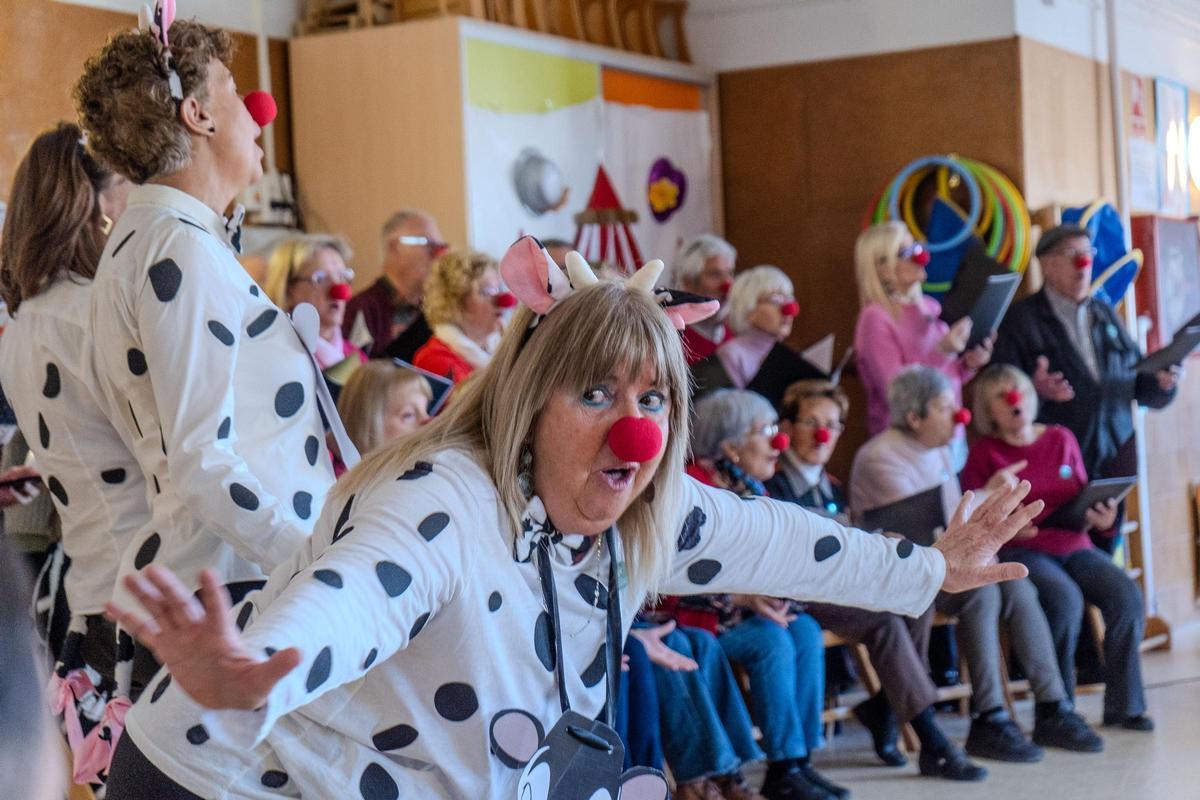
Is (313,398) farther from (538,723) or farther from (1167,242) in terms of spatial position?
(1167,242)

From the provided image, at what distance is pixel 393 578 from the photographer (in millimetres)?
1725

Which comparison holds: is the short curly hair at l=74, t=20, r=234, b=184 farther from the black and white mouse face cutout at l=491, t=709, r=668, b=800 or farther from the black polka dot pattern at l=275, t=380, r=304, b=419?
the black and white mouse face cutout at l=491, t=709, r=668, b=800

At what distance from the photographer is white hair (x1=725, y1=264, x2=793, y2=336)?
5.41 metres

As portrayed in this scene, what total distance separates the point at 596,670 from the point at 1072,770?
301 centimetres

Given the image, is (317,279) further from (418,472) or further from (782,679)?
(418,472)

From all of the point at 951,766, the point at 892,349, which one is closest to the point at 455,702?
the point at 951,766

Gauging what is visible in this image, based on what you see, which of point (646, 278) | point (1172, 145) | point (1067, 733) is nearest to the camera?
point (646, 278)

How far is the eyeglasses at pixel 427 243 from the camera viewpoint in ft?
16.8

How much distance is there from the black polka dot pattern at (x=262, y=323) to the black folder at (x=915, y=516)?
276 centimetres

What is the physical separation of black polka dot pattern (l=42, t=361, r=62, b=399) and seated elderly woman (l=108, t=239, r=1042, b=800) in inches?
24.9

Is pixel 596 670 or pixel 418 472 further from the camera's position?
pixel 596 670

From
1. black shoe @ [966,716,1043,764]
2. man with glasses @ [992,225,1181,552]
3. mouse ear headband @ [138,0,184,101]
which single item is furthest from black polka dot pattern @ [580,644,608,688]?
man with glasses @ [992,225,1181,552]

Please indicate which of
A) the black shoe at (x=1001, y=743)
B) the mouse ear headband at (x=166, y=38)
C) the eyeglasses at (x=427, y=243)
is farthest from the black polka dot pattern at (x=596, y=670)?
the eyeglasses at (x=427, y=243)

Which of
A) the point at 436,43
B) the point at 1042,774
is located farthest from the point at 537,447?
the point at 436,43
